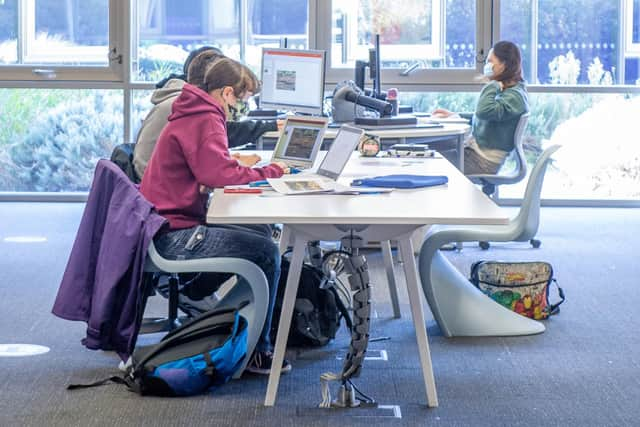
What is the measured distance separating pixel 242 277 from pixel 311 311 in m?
0.45

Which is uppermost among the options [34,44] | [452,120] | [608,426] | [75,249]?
[34,44]

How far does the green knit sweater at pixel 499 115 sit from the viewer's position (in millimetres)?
5762

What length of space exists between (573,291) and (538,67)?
2800mm

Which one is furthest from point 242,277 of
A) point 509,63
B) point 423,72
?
point 423,72

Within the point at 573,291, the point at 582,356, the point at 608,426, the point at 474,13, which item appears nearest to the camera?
the point at 608,426

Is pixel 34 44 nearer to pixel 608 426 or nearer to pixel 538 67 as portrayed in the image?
pixel 538 67

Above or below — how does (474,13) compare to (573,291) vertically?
above

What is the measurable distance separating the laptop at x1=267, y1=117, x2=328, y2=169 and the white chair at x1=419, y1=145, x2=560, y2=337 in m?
0.54

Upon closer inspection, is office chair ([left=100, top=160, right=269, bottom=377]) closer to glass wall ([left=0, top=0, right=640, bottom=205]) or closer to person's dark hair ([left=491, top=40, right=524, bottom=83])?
person's dark hair ([left=491, top=40, right=524, bottom=83])

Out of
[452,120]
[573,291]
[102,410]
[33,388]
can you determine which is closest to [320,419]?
[102,410]

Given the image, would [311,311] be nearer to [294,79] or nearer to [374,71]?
[294,79]

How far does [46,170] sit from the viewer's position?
296 inches

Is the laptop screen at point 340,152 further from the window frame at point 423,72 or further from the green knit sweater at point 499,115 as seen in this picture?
the window frame at point 423,72

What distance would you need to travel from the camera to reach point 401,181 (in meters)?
3.54
